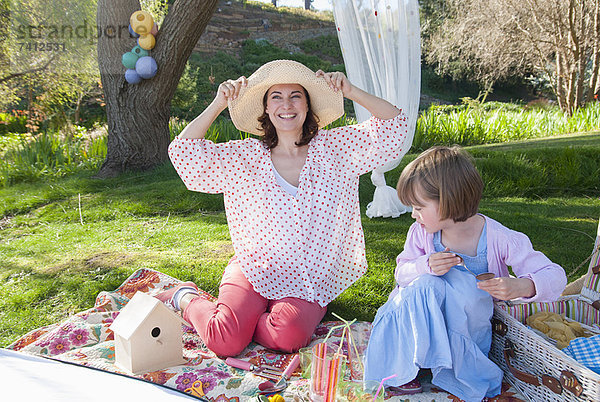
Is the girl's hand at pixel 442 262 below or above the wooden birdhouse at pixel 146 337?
above

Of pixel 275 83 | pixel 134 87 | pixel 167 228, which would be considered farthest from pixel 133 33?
pixel 275 83

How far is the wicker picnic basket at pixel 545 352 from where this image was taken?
1.71 meters

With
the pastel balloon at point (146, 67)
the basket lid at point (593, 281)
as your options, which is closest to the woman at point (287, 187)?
the basket lid at point (593, 281)

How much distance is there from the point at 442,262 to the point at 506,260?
34 cm

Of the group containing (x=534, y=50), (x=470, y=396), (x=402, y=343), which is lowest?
(x=470, y=396)

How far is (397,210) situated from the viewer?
4.43 meters

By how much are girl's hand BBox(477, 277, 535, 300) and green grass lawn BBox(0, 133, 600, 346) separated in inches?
40.9

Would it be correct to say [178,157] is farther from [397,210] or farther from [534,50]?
[534,50]

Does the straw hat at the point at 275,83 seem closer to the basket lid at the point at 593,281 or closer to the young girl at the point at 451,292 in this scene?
the young girl at the point at 451,292

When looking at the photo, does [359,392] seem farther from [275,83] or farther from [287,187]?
[275,83]

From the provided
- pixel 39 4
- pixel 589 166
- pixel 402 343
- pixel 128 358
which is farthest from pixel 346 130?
pixel 39 4

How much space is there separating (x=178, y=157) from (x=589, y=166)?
16.5 ft

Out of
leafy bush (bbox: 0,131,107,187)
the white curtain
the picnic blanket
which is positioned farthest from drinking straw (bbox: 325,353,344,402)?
leafy bush (bbox: 0,131,107,187)

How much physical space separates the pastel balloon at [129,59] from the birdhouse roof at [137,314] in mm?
4552
